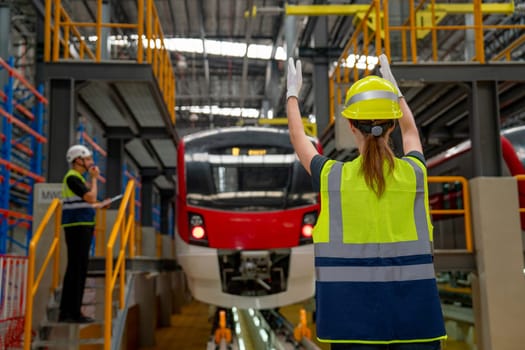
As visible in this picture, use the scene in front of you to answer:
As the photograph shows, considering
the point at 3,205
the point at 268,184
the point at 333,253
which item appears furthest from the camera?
the point at 3,205

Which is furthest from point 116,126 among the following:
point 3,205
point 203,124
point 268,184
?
point 203,124

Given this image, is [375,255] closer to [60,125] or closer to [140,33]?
[60,125]

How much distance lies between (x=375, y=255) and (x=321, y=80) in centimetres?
1326

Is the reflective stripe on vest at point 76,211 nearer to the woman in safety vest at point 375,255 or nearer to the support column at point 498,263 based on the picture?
the support column at point 498,263

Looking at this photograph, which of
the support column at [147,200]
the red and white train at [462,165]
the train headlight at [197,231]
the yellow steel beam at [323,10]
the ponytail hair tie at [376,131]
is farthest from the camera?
the support column at [147,200]

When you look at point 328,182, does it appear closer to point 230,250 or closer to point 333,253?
point 333,253

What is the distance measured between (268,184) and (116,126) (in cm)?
399

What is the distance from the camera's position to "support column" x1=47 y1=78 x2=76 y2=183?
292 inches

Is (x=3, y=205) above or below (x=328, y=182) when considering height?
above

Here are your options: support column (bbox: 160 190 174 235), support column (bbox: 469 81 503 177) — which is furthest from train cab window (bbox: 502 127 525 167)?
support column (bbox: 160 190 174 235)

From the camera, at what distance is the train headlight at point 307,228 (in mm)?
7410

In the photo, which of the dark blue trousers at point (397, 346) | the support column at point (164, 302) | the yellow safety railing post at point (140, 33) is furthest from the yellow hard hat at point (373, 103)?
the support column at point (164, 302)

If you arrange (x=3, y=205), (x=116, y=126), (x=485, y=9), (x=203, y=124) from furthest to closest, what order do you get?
(x=203, y=124) → (x=485, y=9) → (x=116, y=126) → (x=3, y=205)

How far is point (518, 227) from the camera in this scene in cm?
706
